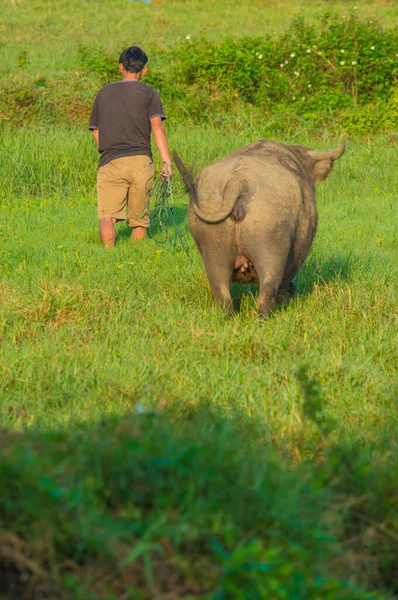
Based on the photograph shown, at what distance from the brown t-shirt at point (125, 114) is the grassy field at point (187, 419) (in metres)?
0.92

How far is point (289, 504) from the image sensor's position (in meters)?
2.59

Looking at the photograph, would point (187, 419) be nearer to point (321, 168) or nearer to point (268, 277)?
point (268, 277)

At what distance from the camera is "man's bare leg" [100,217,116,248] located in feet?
26.2

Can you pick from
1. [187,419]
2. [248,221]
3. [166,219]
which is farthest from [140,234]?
[187,419]

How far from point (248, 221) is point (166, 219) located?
3.35 metres

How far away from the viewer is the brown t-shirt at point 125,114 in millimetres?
7930

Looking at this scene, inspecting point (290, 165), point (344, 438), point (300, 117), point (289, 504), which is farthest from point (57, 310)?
point (300, 117)

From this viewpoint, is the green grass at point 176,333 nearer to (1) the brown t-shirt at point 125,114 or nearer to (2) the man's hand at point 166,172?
(2) the man's hand at point 166,172

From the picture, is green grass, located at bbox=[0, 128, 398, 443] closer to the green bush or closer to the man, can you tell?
the man

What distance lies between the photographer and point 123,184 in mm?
8109

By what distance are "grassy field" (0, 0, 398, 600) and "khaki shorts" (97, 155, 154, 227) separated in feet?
1.19

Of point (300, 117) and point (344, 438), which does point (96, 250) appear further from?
point (300, 117)

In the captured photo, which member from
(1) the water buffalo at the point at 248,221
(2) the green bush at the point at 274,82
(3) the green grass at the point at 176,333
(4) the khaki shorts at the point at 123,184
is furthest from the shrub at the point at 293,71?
(1) the water buffalo at the point at 248,221

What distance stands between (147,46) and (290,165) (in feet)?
45.6
